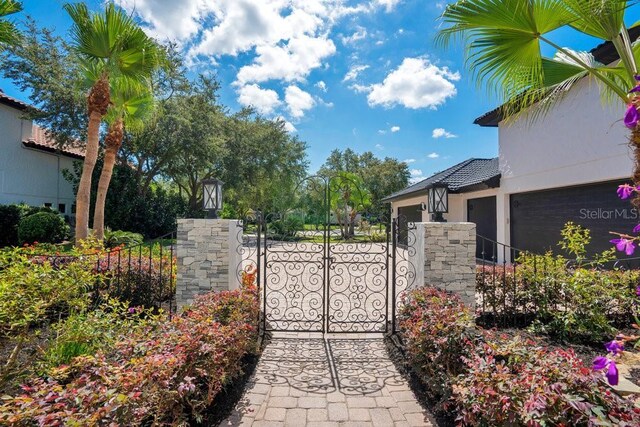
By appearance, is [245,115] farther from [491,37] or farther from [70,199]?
[491,37]

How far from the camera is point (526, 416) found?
72.7 inches

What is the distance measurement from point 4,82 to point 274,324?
1763 centimetres

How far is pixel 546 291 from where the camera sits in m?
4.58

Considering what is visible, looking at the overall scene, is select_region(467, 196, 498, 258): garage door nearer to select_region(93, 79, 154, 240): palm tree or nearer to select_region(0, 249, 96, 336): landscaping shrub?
select_region(0, 249, 96, 336): landscaping shrub

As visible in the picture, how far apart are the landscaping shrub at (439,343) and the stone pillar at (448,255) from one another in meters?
0.88

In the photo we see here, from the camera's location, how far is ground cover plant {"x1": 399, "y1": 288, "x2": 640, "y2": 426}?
1851 mm

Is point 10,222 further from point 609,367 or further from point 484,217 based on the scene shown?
point 484,217

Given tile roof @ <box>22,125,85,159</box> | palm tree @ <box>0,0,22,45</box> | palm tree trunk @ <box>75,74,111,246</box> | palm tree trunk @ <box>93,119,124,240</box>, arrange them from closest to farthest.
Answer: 1. palm tree @ <box>0,0,22,45</box>
2. palm tree trunk @ <box>75,74,111,246</box>
3. palm tree trunk @ <box>93,119,124,240</box>
4. tile roof @ <box>22,125,85,159</box>

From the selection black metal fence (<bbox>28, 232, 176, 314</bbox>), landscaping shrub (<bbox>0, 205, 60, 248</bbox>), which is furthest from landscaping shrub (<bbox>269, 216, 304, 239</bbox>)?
landscaping shrub (<bbox>0, 205, 60, 248</bbox>)

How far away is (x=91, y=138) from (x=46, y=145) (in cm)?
1192

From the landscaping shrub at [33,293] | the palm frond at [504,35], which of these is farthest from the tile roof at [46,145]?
the palm frond at [504,35]

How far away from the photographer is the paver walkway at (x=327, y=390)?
290 cm

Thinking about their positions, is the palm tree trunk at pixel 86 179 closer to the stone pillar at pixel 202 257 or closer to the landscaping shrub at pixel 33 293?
the landscaping shrub at pixel 33 293

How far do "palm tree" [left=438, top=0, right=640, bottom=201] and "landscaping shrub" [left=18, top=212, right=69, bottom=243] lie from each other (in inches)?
661
